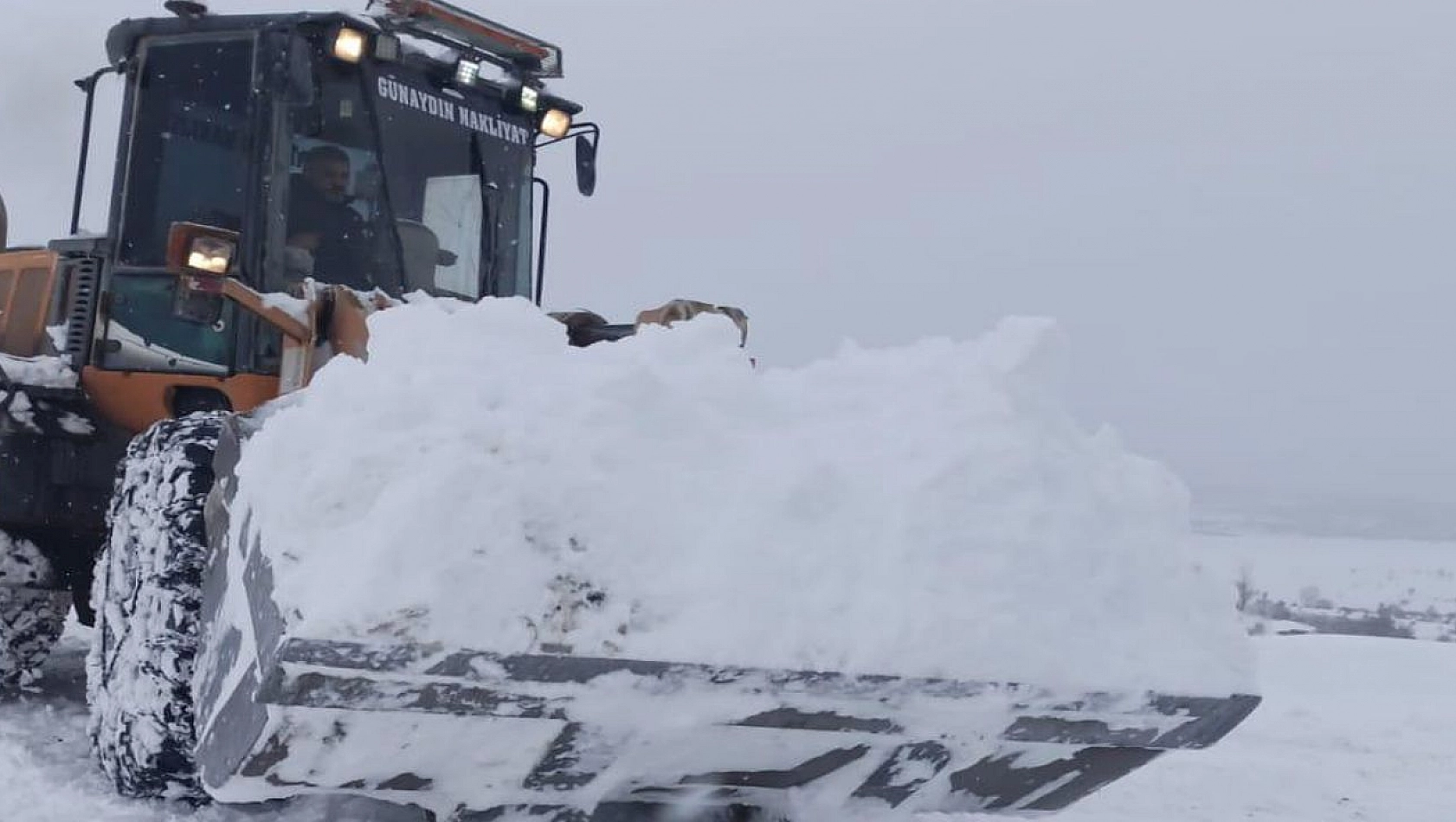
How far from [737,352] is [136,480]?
5.66 ft

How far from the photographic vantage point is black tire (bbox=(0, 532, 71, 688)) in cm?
566

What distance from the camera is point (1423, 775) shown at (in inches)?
285

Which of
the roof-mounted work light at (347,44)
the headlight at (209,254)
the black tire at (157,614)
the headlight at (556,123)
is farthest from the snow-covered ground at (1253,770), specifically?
the headlight at (556,123)

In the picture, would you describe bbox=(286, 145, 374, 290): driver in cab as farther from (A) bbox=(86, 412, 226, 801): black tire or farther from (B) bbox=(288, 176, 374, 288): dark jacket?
(A) bbox=(86, 412, 226, 801): black tire

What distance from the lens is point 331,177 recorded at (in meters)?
5.09

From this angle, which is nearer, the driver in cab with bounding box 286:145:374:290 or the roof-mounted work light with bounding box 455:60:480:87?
the driver in cab with bounding box 286:145:374:290

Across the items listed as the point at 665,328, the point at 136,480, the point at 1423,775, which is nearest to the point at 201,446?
the point at 136,480

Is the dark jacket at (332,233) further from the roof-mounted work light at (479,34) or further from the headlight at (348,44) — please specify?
the roof-mounted work light at (479,34)

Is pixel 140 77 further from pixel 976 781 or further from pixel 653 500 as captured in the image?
pixel 976 781

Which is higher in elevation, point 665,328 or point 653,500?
point 665,328

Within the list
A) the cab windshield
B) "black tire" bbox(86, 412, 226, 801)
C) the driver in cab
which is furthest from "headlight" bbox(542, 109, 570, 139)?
"black tire" bbox(86, 412, 226, 801)

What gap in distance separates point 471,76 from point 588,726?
3.42m

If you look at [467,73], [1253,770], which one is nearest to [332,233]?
[467,73]

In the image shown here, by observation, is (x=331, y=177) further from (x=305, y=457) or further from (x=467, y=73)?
(x=305, y=457)
